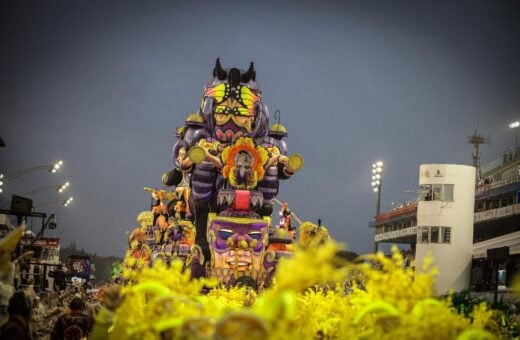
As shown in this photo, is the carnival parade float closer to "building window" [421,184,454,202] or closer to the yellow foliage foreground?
"building window" [421,184,454,202]

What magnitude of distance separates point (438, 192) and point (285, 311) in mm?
30351

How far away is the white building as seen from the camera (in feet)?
123

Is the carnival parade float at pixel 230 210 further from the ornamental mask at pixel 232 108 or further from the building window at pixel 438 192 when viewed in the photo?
the building window at pixel 438 192

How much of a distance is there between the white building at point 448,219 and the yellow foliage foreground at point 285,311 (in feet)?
81.3

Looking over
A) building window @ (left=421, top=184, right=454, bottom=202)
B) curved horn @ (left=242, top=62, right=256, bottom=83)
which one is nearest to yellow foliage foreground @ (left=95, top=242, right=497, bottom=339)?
building window @ (left=421, top=184, right=454, bottom=202)

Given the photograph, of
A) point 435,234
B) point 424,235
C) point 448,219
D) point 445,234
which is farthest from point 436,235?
point 448,219

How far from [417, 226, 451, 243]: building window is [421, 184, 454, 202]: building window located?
4.19 ft

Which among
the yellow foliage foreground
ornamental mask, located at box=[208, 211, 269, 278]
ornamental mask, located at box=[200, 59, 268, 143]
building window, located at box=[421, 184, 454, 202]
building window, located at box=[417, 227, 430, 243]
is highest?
ornamental mask, located at box=[200, 59, 268, 143]

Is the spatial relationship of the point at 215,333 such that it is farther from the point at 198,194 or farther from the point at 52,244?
the point at 52,244

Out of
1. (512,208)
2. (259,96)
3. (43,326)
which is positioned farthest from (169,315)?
(512,208)

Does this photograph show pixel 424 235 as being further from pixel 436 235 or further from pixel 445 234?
pixel 445 234

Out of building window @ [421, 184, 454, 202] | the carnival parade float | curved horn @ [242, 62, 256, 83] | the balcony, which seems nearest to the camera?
the carnival parade float

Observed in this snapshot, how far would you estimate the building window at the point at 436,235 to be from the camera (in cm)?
3816

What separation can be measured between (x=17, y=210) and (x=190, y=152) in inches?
704
